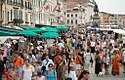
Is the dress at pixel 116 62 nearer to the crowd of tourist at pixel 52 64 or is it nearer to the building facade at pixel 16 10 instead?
the crowd of tourist at pixel 52 64

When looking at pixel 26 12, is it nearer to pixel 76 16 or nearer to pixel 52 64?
pixel 52 64

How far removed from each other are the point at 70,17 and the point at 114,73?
140897 mm

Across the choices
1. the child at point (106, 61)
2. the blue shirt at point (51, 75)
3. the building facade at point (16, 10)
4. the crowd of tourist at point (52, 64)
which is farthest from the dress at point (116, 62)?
the building facade at point (16, 10)

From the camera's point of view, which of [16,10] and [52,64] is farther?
[16,10]

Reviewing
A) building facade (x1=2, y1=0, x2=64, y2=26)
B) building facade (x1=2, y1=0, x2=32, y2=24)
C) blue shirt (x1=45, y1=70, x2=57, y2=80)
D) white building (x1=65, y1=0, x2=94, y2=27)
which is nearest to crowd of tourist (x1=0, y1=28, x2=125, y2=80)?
blue shirt (x1=45, y1=70, x2=57, y2=80)

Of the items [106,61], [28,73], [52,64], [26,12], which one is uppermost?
[26,12]

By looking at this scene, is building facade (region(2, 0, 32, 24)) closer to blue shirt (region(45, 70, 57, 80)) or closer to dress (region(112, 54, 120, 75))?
dress (region(112, 54, 120, 75))

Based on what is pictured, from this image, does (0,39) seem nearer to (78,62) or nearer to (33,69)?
(78,62)

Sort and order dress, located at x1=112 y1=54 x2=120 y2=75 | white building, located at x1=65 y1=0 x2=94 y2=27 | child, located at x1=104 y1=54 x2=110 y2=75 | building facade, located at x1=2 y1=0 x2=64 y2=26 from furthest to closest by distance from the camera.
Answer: white building, located at x1=65 y1=0 x2=94 y2=27 → building facade, located at x1=2 y1=0 x2=64 y2=26 → child, located at x1=104 y1=54 x2=110 y2=75 → dress, located at x1=112 y1=54 x2=120 y2=75

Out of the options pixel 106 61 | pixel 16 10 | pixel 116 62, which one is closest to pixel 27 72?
pixel 116 62

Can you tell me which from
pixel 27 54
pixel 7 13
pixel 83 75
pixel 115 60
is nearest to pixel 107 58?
pixel 115 60

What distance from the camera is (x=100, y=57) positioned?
71.1ft

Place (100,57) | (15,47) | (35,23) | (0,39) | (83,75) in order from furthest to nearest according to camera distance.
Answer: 1. (35,23)
2. (15,47)
3. (0,39)
4. (100,57)
5. (83,75)

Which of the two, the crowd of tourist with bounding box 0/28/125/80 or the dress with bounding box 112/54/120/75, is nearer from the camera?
the crowd of tourist with bounding box 0/28/125/80
